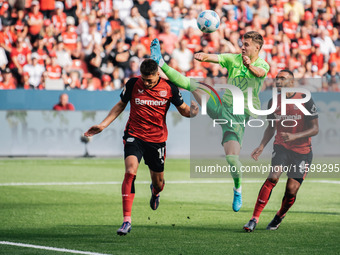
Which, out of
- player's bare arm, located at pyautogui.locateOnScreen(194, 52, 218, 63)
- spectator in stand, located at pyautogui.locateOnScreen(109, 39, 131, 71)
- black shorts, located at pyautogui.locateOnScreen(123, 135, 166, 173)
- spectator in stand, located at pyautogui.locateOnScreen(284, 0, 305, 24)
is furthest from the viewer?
spectator in stand, located at pyautogui.locateOnScreen(284, 0, 305, 24)

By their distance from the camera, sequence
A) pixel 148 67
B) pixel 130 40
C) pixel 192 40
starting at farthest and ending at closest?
pixel 192 40 < pixel 130 40 < pixel 148 67

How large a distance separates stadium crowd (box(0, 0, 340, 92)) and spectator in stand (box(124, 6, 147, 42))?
0.10 feet

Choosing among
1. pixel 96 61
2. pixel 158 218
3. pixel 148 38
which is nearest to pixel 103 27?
pixel 96 61

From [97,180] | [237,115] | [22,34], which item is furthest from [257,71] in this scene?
[22,34]

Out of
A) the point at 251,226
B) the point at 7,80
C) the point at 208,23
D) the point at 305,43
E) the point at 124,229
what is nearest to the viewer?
the point at 124,229

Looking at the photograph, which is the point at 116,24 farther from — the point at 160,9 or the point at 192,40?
the point at 192,40

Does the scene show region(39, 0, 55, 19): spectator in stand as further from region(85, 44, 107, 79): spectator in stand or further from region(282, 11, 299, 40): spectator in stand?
region(282, 11, 299, 40): spectator in stand

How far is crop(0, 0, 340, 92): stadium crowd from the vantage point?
2152 cm

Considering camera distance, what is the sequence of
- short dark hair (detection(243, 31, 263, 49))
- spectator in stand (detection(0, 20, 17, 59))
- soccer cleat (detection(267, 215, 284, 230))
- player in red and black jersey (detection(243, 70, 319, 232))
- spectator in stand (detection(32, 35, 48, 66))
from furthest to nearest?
spectator in stand (detection(32, 35, 48, 66))
spectator in stand (detection(0, 20, 17, 59))
short dark hair (detection(243, 31, 263, 49))
soccer cleat (detection(267, 215, 284, 230))
player in red and black jersey (detection(243, 70, 319, 232))

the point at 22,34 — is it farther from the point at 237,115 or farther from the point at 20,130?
the point at 237,115

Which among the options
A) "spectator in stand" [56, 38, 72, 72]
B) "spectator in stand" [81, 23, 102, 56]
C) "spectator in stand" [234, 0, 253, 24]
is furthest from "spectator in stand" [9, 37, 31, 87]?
"spectator in stand" [234, 0, 253, 24]

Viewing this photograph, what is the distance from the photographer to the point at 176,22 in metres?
24.1

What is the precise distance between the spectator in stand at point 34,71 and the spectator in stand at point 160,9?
4495mm

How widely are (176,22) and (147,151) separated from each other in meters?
14.6
